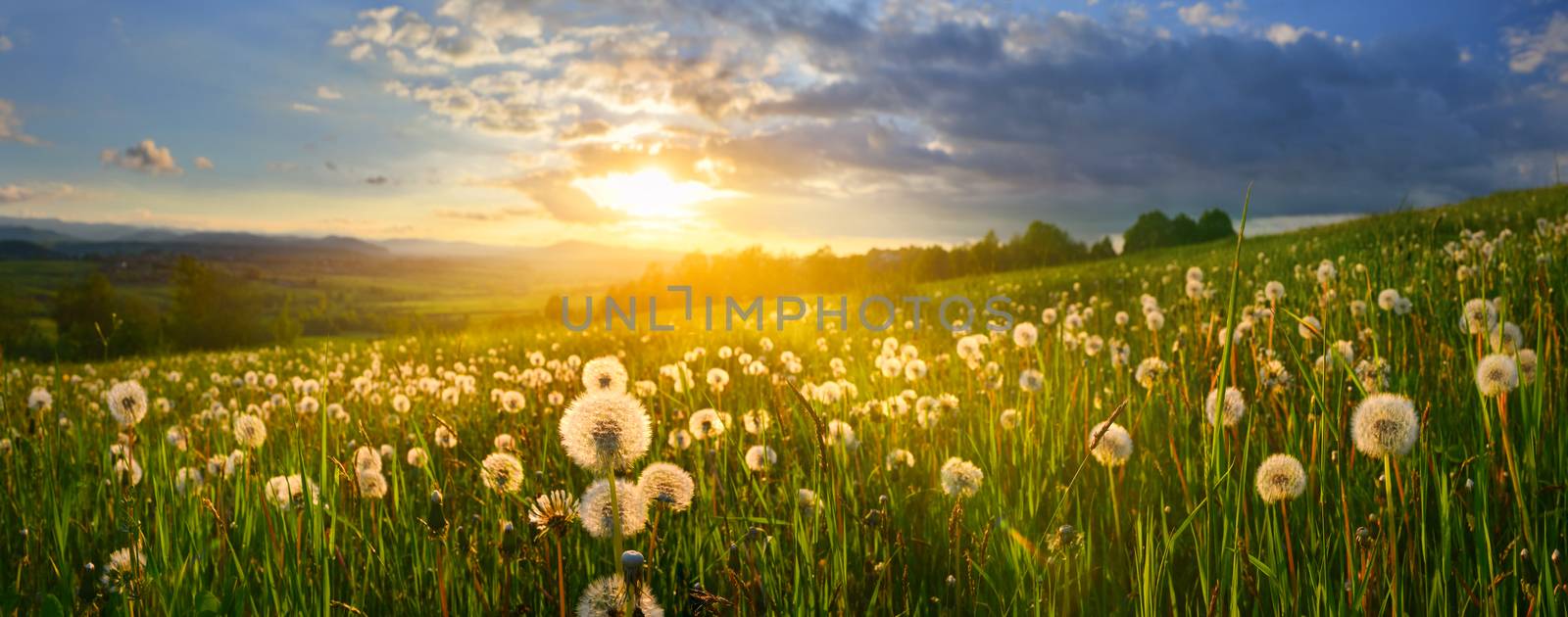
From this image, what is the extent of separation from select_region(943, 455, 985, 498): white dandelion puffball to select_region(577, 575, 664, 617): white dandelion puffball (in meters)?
1.14

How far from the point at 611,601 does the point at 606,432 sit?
1.07 ft

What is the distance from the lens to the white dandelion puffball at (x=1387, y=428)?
1708mm

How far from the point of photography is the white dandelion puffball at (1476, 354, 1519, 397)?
6.56 feet

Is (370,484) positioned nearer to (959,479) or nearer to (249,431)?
(249,431)

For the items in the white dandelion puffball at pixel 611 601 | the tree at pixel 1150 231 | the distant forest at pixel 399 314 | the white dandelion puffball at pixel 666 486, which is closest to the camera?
the white dandelion puffball at pixel 611 601

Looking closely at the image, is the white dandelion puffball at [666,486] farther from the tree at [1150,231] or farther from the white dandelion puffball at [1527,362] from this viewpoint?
the tree at [1150,231]

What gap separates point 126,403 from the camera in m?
3.03

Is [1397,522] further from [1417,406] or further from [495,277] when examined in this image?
[495,277]

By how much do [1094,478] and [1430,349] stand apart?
8.46ft

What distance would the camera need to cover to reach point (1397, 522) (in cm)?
224

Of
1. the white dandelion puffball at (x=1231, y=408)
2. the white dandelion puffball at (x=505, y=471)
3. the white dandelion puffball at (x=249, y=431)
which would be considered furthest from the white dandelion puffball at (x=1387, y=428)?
the white dandelion puffball at (x=249, y=431)

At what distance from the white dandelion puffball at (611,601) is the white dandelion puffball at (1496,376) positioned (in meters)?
2.13

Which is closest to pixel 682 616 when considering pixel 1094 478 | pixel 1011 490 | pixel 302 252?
pixel 1011 490

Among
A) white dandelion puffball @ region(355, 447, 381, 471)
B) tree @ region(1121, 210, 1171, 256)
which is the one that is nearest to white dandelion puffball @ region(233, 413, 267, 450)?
white dandelion puffball @ region(355, 447, 381, 471)
